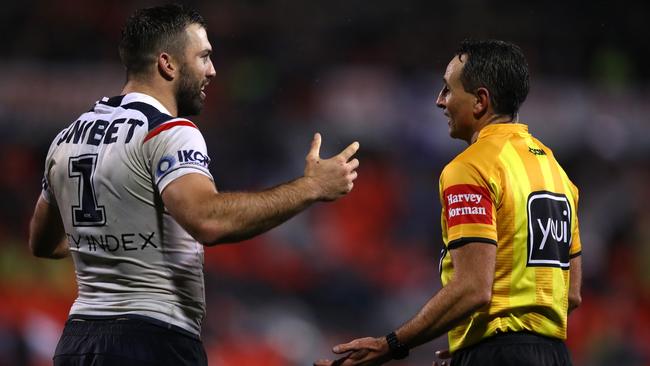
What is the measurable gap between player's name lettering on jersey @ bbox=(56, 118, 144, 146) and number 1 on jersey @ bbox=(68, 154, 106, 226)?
0.23 feet

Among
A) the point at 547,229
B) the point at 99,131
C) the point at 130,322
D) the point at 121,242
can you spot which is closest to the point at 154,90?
the point at 99,131

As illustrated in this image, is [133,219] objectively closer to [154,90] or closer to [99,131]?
[99,131]

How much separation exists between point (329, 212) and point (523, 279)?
30.3ft

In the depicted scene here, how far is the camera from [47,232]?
439cm

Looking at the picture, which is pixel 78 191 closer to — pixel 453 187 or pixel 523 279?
pixel 453 187

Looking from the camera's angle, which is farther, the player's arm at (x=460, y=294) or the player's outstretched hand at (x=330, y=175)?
the player's outstretched hand at (x=330, y=175)

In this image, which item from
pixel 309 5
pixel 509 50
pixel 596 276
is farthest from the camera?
pixel 309 5

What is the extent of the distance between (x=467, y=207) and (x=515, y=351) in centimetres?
55

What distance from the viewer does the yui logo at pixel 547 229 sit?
388cm

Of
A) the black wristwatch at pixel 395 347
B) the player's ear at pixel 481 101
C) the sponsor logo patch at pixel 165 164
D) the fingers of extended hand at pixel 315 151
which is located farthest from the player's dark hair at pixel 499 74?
the sponsor logo patch at pixel 165 164

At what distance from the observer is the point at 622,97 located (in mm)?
15234

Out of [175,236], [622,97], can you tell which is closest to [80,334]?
[175,236]

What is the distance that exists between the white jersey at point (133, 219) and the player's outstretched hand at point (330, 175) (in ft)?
1.27

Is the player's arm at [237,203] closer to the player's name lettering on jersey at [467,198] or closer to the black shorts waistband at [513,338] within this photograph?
the player's name lettering on jersey at [467,198]
